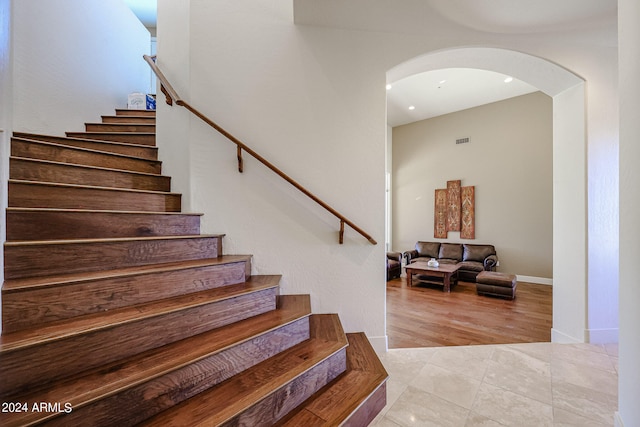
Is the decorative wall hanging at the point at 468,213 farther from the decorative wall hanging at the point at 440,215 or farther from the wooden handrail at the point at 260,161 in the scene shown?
the wooden handrail at the point at 260,161

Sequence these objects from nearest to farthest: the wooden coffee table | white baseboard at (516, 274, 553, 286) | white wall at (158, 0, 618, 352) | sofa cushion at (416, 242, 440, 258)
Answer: white wall at (158, 0, 618, 352) → the wooden coffee table → white baseboard at (516, 274, 553, 286) → sofa cushion at (416, 242, 440, 258)

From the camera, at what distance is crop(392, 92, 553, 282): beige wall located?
210 inches

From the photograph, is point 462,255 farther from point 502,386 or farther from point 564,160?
point 502,386

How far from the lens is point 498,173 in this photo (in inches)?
230

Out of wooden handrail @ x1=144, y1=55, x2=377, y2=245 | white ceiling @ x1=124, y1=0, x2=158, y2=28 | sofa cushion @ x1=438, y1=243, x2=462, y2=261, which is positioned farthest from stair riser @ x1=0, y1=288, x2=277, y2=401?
white ceiling @ x1=124, y1=0, x2=158, y2=28

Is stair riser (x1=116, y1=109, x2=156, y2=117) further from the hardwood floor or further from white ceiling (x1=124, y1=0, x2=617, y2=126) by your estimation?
the hardwood floor

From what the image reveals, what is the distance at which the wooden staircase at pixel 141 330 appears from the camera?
3.23 feet

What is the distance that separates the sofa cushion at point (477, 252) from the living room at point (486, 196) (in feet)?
1.05

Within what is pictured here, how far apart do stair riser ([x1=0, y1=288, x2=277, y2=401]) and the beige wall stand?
20.7 feet

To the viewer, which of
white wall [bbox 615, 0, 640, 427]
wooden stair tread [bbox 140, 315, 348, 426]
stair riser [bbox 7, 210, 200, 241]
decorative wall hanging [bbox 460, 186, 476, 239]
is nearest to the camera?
wooden stair tread [bbox 140, 315, 348, 426]

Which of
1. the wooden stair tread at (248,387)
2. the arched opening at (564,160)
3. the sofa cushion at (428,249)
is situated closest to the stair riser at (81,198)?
the wooden stair tread at (248,387)

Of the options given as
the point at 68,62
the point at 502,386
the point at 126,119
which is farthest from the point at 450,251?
the point at 68,62

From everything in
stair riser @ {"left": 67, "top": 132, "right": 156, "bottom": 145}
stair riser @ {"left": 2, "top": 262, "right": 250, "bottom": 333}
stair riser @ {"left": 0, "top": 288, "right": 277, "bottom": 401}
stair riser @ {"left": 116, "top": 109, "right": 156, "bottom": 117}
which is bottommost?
stair riser @ {"left": 0, "top": 288, "right": 277, "bottom": 401}

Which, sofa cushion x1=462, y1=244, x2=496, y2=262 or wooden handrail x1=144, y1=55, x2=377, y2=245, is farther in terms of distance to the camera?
sofa cushion x1=462, y1=244, x2=496, y2=262
